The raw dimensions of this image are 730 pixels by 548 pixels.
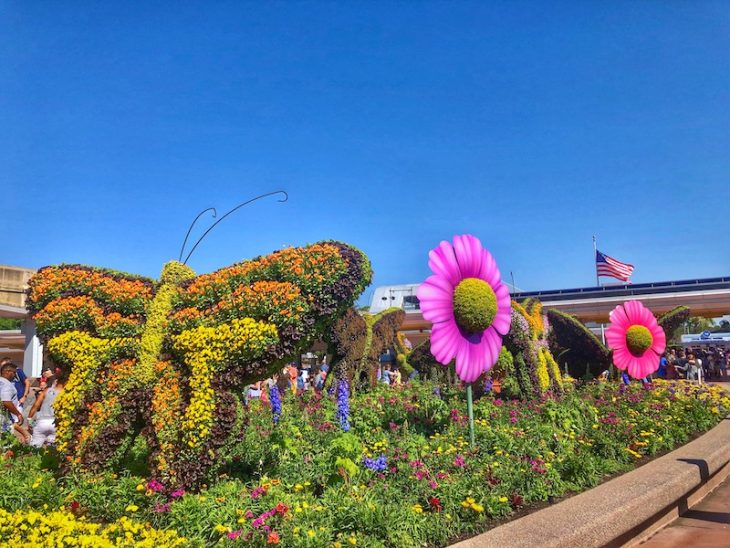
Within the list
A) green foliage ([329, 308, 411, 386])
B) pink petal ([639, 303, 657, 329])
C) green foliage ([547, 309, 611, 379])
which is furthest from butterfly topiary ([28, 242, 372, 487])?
green foliage ([547, 309, 611, 379])

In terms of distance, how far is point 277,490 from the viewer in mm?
4438

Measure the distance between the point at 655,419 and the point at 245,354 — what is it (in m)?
5.77

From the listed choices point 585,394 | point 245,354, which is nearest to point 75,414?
point 245,354

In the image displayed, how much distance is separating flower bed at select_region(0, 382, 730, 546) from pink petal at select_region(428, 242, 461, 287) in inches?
71.1

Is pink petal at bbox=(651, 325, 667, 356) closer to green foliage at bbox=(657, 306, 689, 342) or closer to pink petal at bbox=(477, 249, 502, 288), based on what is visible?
green foliage at bbox=(657, 306, 689, 342)

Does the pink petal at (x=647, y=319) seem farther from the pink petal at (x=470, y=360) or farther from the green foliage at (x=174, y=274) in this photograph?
the green foliage at (x=174, y=274)

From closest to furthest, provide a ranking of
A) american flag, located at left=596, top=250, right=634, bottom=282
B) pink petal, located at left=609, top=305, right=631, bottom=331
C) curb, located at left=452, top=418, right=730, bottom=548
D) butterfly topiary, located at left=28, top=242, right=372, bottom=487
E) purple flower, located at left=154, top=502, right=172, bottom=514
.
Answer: curb, located at left=452, top=418, right=730, bottom=548 → purple flower, located at left=154, top=502, right=172, bottom=514 → butterfly topiary, located at left=28, top=242, right=372, bottom=487 → pink petal, located at left=609, top=305, right=631, bottom=331 → american flag, located at left=596, top=250, right=634, bottom=282

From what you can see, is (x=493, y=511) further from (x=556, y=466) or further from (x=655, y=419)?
(x=655, y=419)

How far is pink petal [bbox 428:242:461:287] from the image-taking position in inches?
268

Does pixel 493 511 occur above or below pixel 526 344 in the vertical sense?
below

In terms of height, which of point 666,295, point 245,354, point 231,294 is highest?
point 666,295

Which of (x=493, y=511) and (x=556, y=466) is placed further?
(x=556, y=466)

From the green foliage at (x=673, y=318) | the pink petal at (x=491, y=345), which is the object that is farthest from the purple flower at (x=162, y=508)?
the green foliage at (x=673, y=318)

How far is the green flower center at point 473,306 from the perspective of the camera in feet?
22.3
